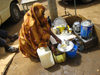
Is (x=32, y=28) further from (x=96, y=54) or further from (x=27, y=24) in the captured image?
(x=96, y=54)

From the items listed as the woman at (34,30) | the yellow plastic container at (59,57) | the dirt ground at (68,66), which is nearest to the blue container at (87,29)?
the dirt ground at (68,66)

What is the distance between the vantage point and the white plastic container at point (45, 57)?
92.7 inches

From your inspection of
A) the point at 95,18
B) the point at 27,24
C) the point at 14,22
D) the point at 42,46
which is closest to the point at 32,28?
the point at 27,24

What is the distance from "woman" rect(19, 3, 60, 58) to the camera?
227 cm

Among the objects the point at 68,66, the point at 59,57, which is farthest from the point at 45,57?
the point at 68,66

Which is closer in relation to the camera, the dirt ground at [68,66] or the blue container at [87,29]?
the dirt ground at [68,66]

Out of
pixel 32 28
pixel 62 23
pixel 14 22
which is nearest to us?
pixel 32 28

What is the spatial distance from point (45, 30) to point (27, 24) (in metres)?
0.44

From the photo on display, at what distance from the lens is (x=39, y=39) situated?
244 centimetres

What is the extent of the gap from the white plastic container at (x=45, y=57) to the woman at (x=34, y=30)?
0.12m

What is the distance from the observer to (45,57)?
7.80 feet

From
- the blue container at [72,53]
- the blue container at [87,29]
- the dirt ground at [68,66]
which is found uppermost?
the blue container at [87,29]

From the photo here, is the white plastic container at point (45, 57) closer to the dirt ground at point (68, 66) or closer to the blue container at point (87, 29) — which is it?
the dirt ground at point (68, 66)

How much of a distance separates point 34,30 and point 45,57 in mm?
659
